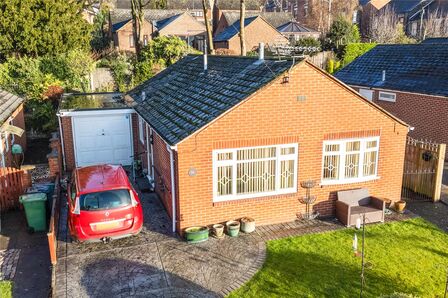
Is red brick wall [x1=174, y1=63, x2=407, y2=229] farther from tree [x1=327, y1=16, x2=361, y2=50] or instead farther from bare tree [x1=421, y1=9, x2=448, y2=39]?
bare tree [x1=421, y1=9, x2=448, y2=39]

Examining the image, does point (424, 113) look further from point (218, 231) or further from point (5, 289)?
point (5, 289)

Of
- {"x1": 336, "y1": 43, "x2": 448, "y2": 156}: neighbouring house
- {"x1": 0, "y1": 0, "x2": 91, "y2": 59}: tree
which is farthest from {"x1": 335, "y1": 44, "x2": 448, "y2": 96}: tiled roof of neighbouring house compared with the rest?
{"x1": 0, "y1": 0, "x2": 91, "y2": 59}: tree

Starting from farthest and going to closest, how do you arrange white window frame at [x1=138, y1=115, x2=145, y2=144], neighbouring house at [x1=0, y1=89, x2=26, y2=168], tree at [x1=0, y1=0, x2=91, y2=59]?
tree at [x1=0, y1=0, x2=91, y2=59]
white window frame at [x1=138, y1=115, x2=145, y2=144]
neighbouring house at [x1=0, y1=89, x2=26, y2=168]

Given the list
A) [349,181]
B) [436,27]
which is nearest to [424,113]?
[349,181]

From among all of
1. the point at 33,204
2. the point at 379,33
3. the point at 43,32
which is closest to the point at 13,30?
the point at 43,32

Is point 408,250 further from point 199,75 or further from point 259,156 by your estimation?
point 199,75

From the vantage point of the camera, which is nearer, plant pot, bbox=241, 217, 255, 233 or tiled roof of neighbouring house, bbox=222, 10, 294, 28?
plant pot, bbox=241, 217, 255, 233

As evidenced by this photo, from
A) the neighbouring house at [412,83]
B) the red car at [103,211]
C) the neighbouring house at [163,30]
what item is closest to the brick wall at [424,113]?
the neighbouring house at [412,83]
